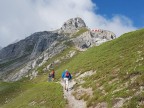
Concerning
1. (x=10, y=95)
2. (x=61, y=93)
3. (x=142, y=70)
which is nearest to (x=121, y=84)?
(x=142, y=70)

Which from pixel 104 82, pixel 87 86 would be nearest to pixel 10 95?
pixel 87 86

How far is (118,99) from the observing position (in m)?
25.7

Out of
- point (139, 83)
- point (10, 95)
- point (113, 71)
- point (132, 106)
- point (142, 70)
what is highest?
point (10, 95)

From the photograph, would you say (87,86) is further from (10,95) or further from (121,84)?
(10,95)

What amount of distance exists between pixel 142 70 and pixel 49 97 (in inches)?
629

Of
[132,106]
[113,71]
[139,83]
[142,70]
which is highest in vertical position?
[113,71]

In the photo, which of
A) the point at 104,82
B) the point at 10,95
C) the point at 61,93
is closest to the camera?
the point at 104,82

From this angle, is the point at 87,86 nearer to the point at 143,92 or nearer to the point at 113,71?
the point at 113,71

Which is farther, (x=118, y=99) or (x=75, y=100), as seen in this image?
(x=75, y=100)

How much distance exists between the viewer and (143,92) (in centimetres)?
2456

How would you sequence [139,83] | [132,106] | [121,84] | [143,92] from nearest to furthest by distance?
[132,106]
[143,92]
[139,83]
[121,84]

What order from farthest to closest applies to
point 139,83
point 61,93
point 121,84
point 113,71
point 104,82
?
point 61,93
point 113,71
point 104,82
point 121,84
point 139,83

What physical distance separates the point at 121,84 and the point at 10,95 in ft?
127

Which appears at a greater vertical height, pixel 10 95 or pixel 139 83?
pixel 10 95
